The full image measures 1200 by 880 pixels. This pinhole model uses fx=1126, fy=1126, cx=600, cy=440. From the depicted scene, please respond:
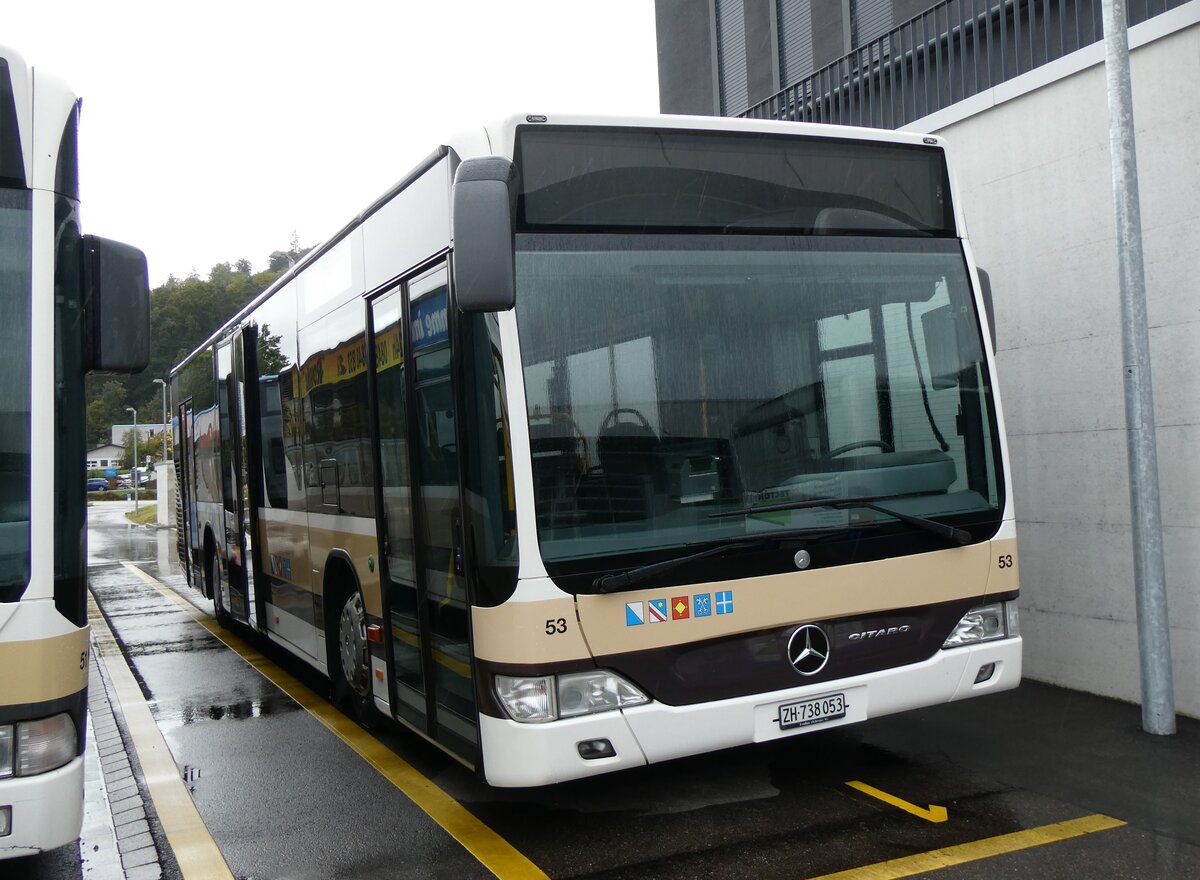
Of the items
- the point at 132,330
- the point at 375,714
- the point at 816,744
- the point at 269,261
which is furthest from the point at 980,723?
the point at 269,261

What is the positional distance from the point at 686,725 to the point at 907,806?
128cm

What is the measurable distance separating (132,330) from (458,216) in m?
1.20

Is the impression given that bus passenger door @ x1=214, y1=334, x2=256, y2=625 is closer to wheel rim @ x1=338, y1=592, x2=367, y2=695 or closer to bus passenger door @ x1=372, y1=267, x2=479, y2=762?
wheel rim @ x1=338, y1=592, x2=367, y2=695

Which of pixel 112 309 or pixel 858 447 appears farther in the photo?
pixel 858 447

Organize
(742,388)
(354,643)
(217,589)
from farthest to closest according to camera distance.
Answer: (217,589), (354,643), (742,388)

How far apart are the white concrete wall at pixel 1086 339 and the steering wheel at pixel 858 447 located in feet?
8.06

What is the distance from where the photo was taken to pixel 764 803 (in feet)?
16.8

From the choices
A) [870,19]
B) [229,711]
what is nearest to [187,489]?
[229,711]

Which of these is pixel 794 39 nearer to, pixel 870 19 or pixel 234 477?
pixel 870 19

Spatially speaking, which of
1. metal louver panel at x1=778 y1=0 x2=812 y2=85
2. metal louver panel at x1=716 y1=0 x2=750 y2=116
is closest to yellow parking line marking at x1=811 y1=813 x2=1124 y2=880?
metal louver panel at x1=778 y1=0 x2=812 y2=85

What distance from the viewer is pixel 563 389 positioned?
14.1ft

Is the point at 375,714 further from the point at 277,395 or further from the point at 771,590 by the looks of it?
the point at 771,590

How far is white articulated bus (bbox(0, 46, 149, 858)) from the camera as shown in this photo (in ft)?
11.8

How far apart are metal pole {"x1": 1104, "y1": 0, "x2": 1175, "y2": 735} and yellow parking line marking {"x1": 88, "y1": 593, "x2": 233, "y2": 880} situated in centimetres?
469
